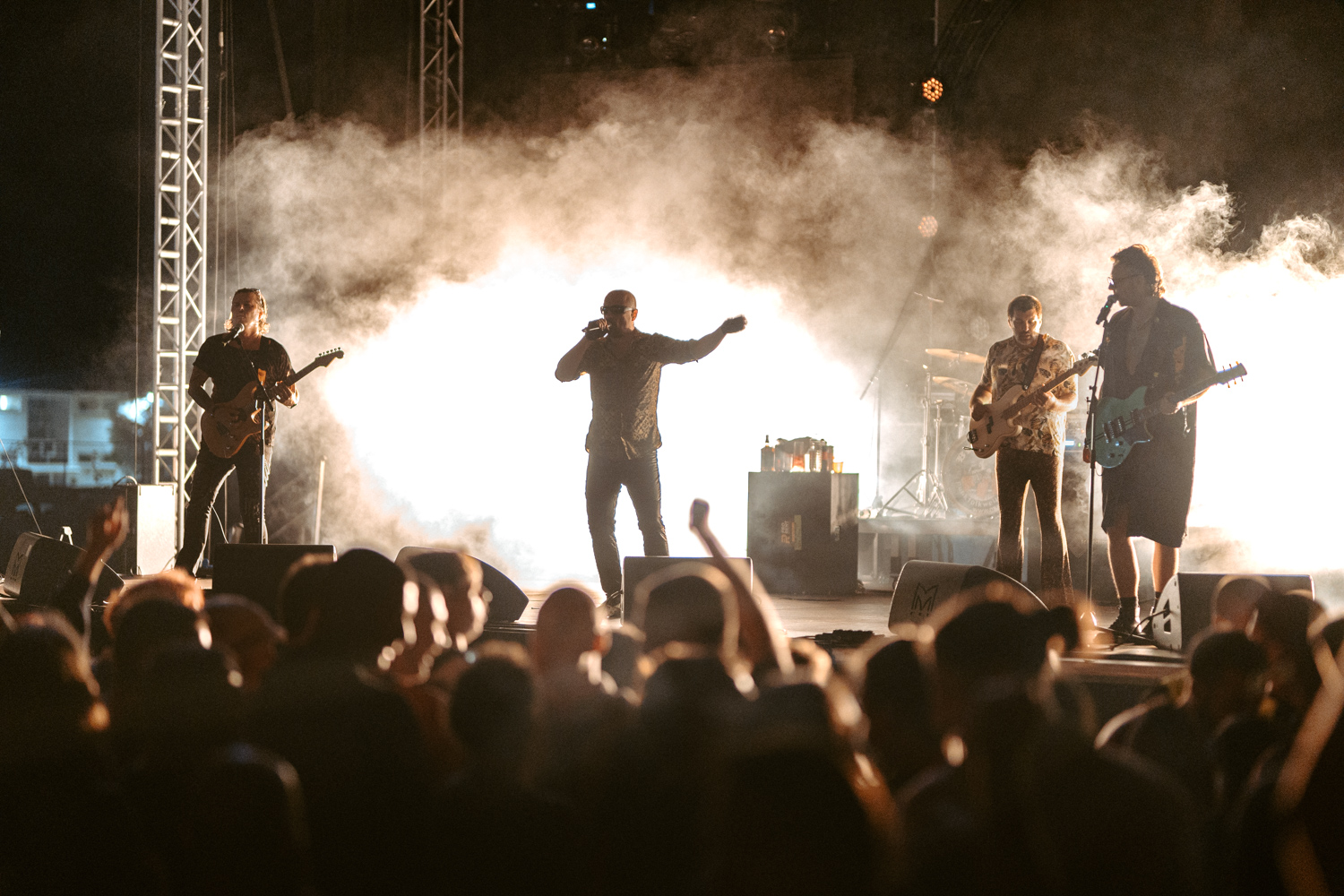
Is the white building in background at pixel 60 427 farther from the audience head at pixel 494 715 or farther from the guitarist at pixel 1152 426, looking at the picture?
the audience head at pixel 494 715

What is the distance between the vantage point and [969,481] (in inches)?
341

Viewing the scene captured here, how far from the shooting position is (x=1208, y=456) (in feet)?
23.8

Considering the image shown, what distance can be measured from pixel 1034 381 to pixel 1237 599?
74.3 inches

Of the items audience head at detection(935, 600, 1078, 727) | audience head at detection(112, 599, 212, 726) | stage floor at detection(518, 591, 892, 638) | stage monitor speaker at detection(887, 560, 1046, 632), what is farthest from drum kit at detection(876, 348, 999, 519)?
audience head at detection(112, 599, 212, 726)

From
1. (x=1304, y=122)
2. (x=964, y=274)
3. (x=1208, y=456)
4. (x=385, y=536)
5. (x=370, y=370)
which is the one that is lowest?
(x=385, y=536)

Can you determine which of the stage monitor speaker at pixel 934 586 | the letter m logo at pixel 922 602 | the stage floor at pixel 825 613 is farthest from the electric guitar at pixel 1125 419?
the stage floor at pixel 825 613

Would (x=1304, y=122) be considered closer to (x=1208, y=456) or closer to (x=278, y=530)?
(x=1208, y=456)

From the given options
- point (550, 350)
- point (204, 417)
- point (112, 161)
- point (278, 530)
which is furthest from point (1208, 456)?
point (112, 161)

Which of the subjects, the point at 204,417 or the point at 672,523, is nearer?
the point at 204,417

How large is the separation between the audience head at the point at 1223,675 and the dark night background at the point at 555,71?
269 inches

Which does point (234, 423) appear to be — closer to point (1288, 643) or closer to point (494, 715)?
point (494, 715)

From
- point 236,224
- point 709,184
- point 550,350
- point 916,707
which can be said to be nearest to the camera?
point 916,707

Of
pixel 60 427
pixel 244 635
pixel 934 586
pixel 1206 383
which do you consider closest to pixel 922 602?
pixel 934 586

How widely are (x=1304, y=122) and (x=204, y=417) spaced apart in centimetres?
756
